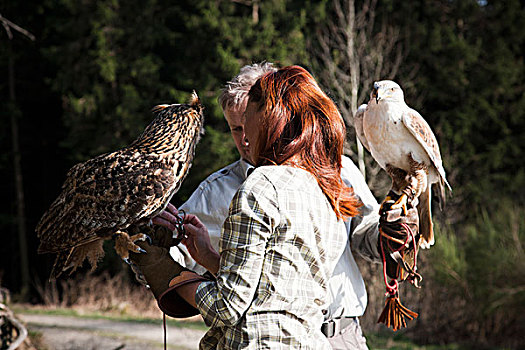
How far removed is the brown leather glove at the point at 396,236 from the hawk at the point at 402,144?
0.46 feet

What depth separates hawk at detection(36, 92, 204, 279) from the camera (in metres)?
1.96

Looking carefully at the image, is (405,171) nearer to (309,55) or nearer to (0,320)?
(0,320)

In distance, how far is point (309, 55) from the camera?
12297 mm

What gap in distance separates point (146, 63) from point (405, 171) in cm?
1125

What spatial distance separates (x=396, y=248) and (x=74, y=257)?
1.34 meters

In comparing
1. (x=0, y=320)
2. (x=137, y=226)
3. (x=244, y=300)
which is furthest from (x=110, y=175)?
(x=0, y=320)

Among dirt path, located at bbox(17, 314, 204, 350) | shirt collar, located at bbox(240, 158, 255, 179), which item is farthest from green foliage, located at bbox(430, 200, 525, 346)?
shirt collar, located at bbox(240, 158, 255, 179)

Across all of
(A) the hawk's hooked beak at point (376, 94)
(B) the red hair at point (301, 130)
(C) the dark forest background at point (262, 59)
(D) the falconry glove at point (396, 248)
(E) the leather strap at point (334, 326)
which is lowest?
(E) the leather strap at point (334, 326)

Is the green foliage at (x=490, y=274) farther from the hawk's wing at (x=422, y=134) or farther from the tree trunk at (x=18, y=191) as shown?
the tree trunk at (x=18, y=191)

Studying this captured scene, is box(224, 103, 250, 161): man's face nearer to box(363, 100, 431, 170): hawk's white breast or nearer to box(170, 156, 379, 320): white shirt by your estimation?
box(170, 156, 379, 320): white shirt

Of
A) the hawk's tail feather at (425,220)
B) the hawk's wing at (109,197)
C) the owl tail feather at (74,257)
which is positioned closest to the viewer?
the hawk's wing at (109,197)

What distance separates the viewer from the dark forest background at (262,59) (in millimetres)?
12016

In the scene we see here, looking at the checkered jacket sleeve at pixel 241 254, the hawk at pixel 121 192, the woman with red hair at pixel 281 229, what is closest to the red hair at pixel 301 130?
the woman with red hair at pixel 281 229

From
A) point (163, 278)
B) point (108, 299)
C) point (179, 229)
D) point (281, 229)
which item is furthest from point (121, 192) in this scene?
point (108, 299)
